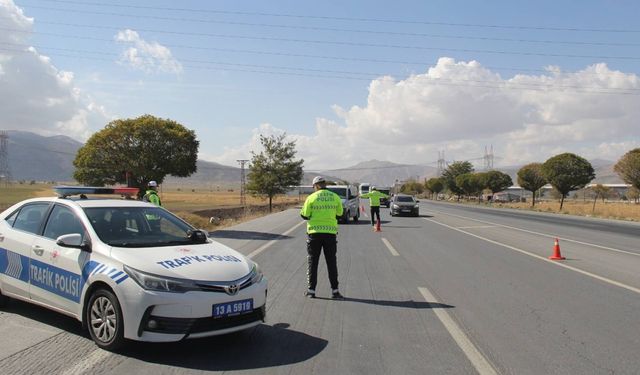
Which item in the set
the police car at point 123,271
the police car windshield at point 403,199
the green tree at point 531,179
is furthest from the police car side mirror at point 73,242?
the green tree at point 531,179

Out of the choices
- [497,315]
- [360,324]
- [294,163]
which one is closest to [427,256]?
[497,315]

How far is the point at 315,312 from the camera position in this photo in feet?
21.9

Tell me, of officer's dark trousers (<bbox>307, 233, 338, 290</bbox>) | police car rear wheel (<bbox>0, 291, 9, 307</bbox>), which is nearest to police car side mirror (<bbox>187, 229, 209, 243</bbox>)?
officer's dark trousers (<bbox>307, 233, 338, 290</bbox>)

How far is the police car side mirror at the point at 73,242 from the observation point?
5215mm

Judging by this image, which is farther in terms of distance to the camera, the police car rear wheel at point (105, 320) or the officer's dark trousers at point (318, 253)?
the officer's dark trousers at point (318, 253)

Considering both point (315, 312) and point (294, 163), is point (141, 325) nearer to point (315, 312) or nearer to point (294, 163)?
point (315, 312)

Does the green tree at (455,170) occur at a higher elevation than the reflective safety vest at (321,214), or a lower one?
higher

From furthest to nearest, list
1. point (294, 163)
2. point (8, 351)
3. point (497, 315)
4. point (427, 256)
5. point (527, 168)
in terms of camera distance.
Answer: point (527, 168) → point (294, 163) → point (427, 256) → point (497, 315) → point (8, 351)

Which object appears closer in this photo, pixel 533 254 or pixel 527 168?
pixel 533 254

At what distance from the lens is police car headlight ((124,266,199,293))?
473 cm

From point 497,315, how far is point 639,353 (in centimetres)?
173

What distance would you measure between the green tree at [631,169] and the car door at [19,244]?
4371 cm

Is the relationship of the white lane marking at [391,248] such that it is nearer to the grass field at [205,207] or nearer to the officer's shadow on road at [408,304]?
the officer's shadow on road at [408,304]

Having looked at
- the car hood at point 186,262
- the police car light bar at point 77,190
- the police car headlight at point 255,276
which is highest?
the police car light bar at point 77,190
